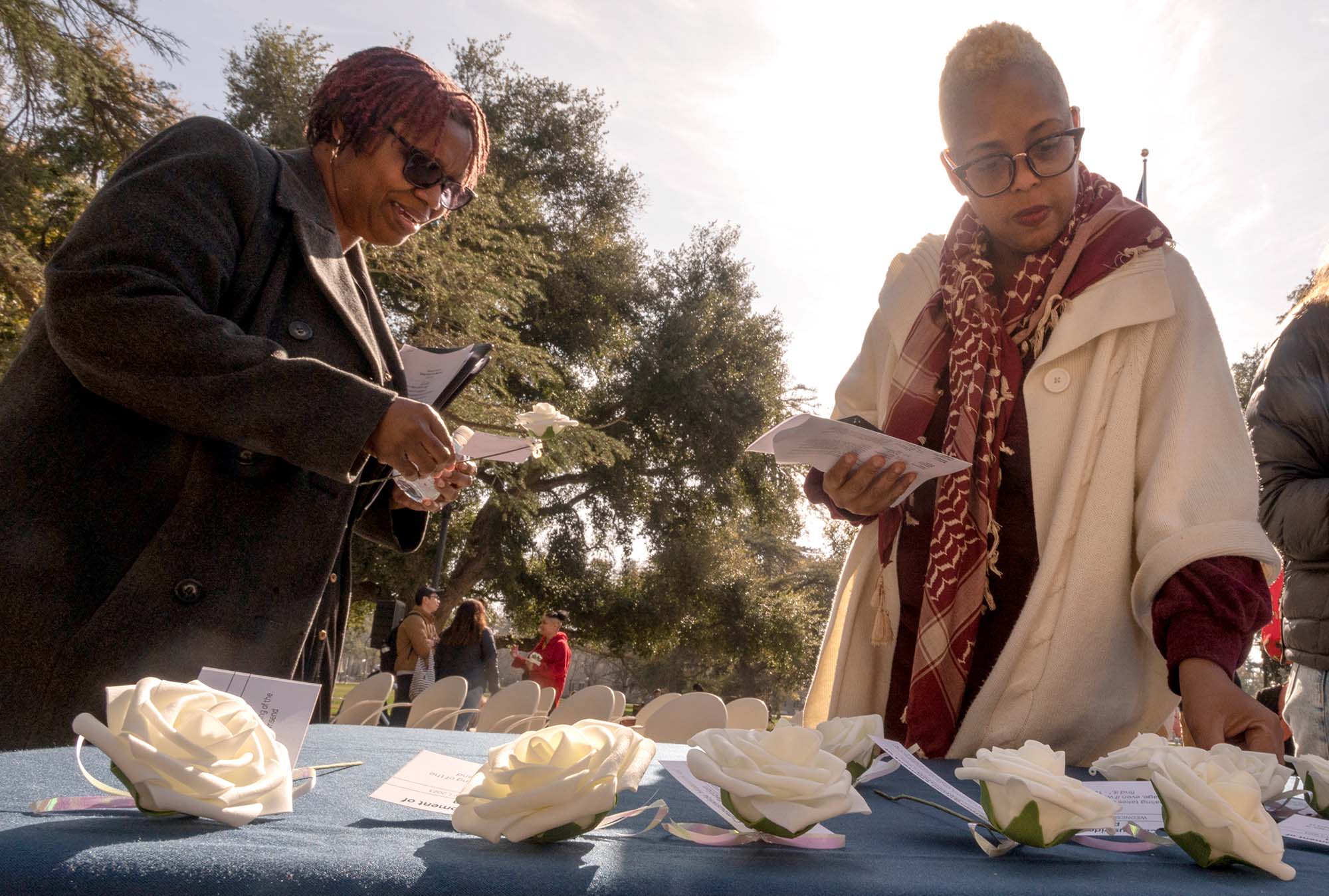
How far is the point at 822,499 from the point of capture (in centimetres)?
210

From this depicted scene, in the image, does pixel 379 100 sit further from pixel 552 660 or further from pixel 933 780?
pixel 552 660

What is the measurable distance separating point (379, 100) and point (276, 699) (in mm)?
1551

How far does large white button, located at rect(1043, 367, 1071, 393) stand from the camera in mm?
1916

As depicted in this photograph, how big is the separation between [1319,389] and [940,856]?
2.40m

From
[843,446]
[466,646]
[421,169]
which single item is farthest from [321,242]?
[466,646]

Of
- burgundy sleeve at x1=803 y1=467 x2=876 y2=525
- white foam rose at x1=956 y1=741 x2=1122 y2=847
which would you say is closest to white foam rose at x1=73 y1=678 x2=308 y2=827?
white foam rose at x1=956 y1=741 x2=1122 y2=847

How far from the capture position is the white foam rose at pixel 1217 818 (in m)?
0.80

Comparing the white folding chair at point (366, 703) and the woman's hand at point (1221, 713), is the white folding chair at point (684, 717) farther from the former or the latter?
the woman's hand at point (1221, 713)

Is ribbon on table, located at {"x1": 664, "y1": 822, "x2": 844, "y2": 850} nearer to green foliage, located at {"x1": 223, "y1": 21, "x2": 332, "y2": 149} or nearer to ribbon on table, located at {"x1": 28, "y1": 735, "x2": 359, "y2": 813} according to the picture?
ribbon on table, located at {"x1": 28, "y1": 735, "x2": 359, "y2": 813}

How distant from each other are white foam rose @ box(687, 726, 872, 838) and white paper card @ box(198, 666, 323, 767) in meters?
0.45

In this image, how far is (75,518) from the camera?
5.25 ft

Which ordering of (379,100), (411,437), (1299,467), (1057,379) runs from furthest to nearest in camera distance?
(1299,467), (379,100), (1057,379), (411,437)

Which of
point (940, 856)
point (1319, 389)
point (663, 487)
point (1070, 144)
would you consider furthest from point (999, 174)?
point (663, 487)

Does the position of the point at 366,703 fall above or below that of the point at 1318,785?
below
